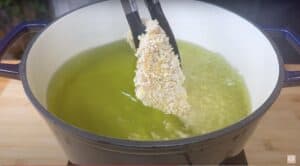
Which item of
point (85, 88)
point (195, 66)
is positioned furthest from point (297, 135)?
point (85, 88)

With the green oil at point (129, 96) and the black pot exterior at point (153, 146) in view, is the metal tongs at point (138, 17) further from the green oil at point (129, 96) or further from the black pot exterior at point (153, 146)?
the black pot exterior at point (153, 146)

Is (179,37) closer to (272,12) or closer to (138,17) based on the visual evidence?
(138,17)

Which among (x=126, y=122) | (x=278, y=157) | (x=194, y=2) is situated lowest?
(x=278, y=157)

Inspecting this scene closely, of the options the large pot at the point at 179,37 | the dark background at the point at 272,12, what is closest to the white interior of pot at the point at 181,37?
the large pot at the point at 179,37

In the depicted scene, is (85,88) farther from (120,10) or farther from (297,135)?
(297,135)

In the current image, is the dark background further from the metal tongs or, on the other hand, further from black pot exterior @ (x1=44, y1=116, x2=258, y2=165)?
black pot exterior @ (x1=44, y1=116, x2=258, y2=165)

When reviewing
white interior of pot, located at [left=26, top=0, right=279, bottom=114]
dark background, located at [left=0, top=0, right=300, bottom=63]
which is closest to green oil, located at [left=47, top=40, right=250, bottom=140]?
white interior of pot, located at [left=26, top=0, right=279, bottom=114]

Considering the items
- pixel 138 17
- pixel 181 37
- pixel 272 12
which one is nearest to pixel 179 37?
pixel 181 37

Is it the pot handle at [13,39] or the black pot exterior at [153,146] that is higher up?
the pot handle at [13,39]
